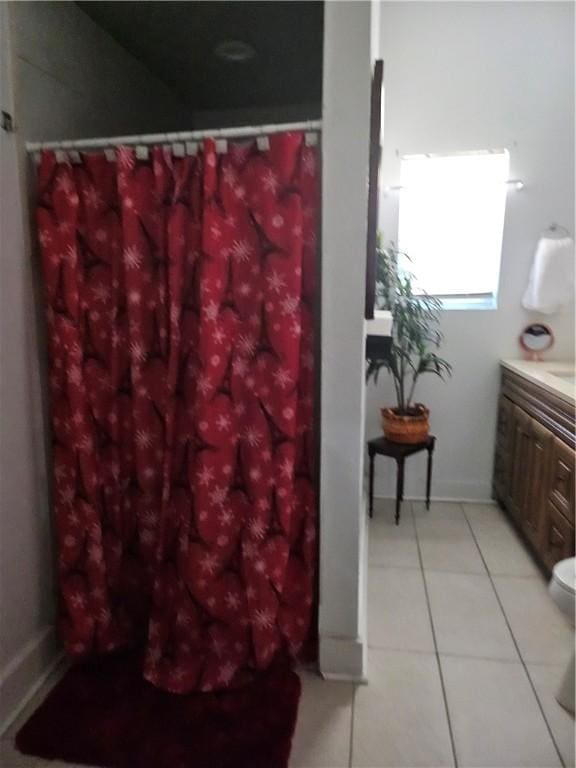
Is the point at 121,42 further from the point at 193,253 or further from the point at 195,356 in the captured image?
the point at 195,356

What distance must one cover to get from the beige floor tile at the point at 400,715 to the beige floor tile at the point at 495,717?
0.05 m

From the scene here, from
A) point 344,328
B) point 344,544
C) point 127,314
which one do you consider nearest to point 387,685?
point 344,544

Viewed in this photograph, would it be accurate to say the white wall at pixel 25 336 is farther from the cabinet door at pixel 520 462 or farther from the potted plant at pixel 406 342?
the cabinet door at pixel 520 462

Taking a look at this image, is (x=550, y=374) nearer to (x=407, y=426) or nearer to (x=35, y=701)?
(x=407, y=426)

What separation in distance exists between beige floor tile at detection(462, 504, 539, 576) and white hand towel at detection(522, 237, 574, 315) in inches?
47.2

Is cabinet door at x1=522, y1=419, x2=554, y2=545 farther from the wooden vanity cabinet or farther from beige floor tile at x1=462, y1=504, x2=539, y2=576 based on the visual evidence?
beige floor tile at x1=462, y1=504, x2=539, y2=576

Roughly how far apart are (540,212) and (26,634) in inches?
119

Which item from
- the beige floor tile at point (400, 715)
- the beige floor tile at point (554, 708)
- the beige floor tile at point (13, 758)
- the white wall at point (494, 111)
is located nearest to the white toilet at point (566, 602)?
the beige floor tile at point (554, 708)

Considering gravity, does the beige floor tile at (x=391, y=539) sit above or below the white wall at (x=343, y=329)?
below

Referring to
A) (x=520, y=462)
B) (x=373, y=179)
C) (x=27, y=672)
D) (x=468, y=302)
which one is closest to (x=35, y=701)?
(x=27, y=672)

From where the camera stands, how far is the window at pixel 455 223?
9.08 ft

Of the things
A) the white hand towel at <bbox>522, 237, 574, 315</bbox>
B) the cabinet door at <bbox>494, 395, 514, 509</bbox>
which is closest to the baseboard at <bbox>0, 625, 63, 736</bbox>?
the cabinet door at <bbox>494, 395, 514, 509</bbox>

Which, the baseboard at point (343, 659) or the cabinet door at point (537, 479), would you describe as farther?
the cabinet door at point (537, 479)

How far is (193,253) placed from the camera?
4.91 ft
